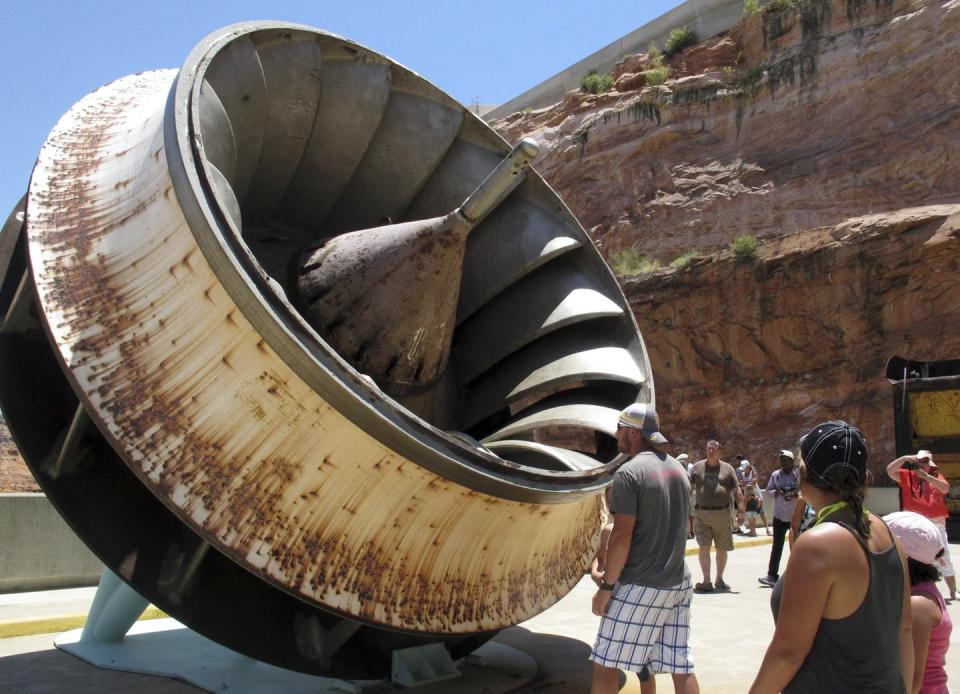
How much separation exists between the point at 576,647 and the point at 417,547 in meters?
2.56

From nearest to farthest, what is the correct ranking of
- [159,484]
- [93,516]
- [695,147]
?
[159,484]
[93,516]
[695,147]

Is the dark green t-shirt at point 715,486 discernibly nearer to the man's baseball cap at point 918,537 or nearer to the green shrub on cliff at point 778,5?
the man's baseball cap at point 918,537

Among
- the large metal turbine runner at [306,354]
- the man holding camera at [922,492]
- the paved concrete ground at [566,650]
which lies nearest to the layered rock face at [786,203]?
the man holding camera at [922,492]

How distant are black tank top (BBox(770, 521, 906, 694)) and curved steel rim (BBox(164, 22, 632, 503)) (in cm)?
141

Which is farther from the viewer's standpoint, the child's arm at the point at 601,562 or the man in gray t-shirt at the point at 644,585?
the child's arm at the point at 601,562

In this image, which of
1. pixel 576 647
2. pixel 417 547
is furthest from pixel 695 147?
pixel 417 547

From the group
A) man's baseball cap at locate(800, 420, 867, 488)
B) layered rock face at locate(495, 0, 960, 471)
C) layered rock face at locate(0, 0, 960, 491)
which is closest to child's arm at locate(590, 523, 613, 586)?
man's baseball cap at locate(800, 420, 867, 488)

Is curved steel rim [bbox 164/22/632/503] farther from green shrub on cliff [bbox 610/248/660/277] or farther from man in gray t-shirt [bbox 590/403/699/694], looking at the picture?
green shrub on cliff [bbox 610/248/660/277]

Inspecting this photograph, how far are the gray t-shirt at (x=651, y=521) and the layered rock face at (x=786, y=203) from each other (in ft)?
60.7

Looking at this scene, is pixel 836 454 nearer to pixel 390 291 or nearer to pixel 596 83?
pixel 390 291

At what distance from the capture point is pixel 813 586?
190 centimetres

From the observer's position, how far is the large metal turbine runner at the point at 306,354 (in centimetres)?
301

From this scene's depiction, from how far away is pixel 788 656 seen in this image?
1927mm

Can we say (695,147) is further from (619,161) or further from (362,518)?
(362,518)
